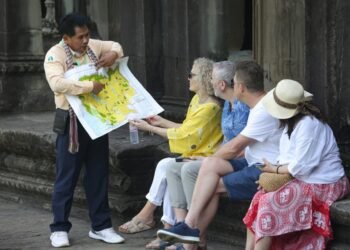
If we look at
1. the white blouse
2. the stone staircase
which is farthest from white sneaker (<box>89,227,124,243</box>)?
the white blouse

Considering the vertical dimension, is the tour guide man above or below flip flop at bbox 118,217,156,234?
above

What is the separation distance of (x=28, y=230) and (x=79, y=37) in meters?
1.72

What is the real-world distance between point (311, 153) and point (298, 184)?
0.66 feet

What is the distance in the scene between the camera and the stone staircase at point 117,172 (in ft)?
23.5

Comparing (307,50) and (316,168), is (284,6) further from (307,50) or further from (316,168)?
(316,168)

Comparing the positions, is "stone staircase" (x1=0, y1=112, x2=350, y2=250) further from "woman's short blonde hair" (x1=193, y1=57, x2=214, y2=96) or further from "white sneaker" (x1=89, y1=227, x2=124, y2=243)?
"woman's short blonde hair" (x1=193, y1=57, x2=214, y2=96)

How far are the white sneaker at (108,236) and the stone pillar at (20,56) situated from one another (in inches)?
160

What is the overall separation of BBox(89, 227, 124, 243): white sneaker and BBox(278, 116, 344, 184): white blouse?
5.20 feet

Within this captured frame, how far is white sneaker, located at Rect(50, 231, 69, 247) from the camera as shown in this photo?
7.34 metres

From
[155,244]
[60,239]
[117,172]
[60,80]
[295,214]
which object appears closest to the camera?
[295,214]

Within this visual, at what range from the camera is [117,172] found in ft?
27.2

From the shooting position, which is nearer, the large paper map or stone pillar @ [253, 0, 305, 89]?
the large paper map

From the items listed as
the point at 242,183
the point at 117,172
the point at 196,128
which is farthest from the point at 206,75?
the point at 117,172

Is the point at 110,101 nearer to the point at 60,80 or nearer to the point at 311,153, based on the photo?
the point at 60,80
